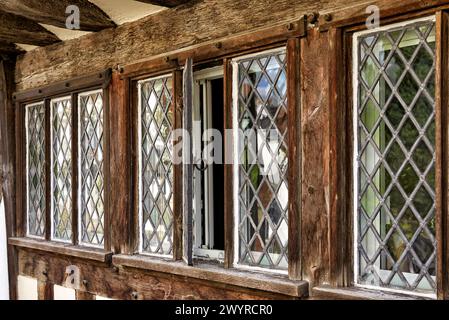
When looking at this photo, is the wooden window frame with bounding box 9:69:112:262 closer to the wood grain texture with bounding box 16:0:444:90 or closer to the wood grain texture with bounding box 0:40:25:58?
the wood grain texture with bounding box 16:0:444:90

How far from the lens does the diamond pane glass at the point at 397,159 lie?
221 cm

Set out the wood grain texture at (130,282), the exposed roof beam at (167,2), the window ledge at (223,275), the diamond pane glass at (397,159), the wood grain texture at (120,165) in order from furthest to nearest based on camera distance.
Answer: the wood grain texture at (120,165), the exposed roof beam at (167,2), the wood grain texture at (130,282), the window ledge at (223,275), the diamond pane glass at (397,159)

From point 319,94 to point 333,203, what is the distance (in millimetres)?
514

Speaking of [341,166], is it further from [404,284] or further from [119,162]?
[119,162]

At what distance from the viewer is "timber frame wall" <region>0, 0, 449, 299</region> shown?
2.44m

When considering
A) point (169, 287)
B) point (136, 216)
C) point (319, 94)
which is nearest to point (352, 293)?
point (319, 94)

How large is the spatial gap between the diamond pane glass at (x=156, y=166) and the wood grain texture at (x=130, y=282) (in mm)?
197

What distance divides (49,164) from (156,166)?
4.44 ft

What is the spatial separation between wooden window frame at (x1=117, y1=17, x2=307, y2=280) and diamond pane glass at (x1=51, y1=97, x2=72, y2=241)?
0.85 meters

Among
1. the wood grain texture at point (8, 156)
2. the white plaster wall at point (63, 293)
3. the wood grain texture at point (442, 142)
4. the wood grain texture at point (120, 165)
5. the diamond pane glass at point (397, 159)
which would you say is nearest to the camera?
the wood grain texture at point (442, 142)

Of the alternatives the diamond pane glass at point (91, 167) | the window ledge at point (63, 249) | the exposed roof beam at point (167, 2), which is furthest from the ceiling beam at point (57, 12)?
the window ledge at point (63, 249)

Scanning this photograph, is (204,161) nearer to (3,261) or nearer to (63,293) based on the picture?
(63,293)

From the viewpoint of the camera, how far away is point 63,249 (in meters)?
4.09

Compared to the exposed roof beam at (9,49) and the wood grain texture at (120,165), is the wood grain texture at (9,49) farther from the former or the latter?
the wood grain texture at (120,165)
